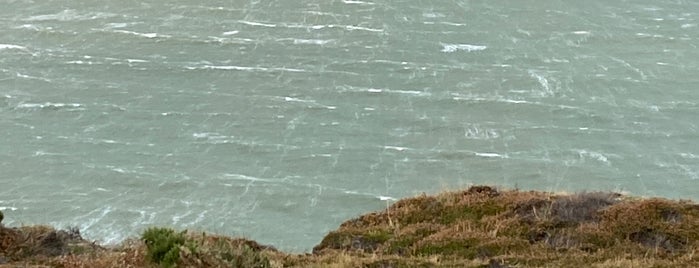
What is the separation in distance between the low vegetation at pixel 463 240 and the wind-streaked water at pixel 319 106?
15037mm

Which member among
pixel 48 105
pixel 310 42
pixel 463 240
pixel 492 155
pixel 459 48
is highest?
pixel 463 240

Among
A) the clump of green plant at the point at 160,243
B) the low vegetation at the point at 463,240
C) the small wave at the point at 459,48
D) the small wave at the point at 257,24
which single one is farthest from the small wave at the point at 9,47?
the clump of green plant at the point at 160,243

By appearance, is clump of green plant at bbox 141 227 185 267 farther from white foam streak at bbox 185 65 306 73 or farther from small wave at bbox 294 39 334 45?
small wave at bbox 294 39 334 45

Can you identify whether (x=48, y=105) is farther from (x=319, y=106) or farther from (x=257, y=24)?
(x=257, y=24)

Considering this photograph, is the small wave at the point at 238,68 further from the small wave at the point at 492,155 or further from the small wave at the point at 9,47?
the small wave at the point at 492,155

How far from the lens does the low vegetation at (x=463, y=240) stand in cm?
818

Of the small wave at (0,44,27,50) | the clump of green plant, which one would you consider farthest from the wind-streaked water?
the clump of green plant

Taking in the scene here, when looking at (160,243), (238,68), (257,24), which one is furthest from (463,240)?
(257,24)

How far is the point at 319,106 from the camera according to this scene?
39.1 metres

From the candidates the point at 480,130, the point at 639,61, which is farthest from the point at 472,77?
the point at 639,61

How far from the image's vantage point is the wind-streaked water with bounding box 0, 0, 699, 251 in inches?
A: 1262

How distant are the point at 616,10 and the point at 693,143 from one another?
46.4 feet

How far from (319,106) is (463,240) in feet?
95.9

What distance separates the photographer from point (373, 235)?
10531 millimetres
